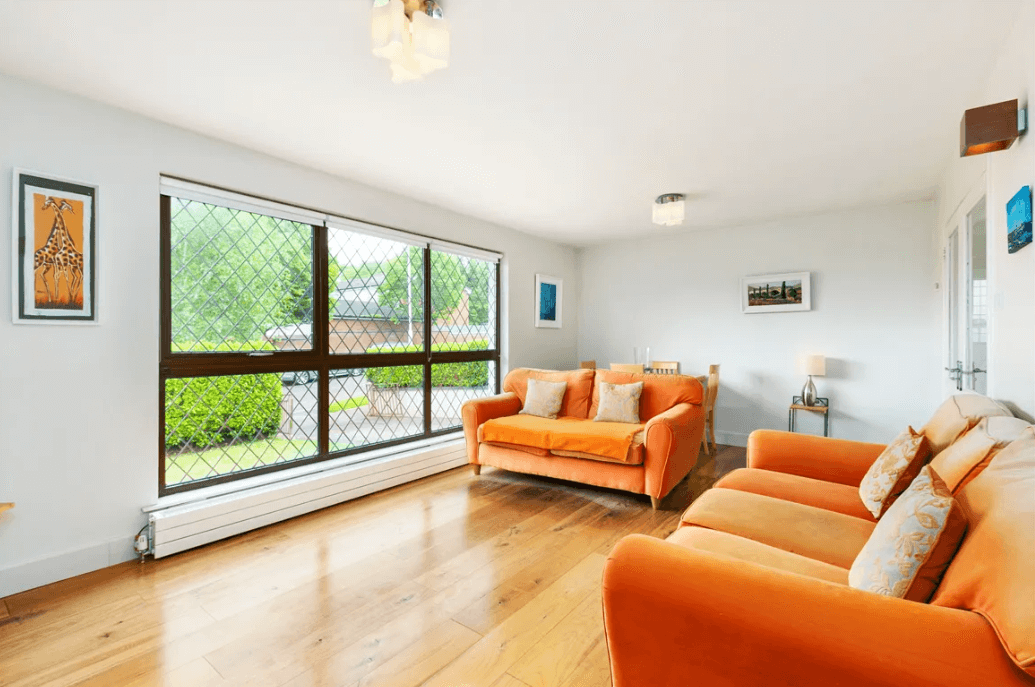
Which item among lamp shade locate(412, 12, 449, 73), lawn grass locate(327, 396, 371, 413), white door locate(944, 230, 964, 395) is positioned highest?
lamp shade locate(412, 12, 449, 73)

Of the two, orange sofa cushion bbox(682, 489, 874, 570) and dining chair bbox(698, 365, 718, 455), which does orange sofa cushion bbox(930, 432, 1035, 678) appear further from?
dining chair bbox(698, 365, 718, 455)

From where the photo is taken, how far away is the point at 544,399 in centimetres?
425

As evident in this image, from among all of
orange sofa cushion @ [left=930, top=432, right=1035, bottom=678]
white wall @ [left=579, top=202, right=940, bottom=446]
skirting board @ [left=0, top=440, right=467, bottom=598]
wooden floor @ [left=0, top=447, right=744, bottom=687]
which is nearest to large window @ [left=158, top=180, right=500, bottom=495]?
skirting board @ [left=0, top=440, right=467, bottom=598]

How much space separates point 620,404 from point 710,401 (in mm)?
1460

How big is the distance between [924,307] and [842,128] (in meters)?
2.55

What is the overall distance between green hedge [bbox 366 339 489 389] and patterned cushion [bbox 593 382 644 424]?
1522 mm

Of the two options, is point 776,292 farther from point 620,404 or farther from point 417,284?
point 417,284

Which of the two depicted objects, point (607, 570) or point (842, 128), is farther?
point (842, 128)

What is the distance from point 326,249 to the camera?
3566mm

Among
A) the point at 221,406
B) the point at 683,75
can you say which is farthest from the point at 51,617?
the point at 683,75

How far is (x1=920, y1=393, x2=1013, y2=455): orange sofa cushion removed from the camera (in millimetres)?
1698

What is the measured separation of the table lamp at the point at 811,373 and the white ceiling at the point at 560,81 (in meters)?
1.71

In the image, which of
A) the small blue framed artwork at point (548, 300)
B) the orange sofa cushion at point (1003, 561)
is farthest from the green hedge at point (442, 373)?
the orange sofa cushion at point (1003, 561)

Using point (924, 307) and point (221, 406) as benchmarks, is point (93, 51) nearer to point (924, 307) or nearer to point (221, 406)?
point (221, 406)
